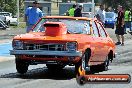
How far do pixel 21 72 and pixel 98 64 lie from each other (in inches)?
77.2

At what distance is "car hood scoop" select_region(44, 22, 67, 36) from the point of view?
35.4 feet

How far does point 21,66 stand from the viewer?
10.9m

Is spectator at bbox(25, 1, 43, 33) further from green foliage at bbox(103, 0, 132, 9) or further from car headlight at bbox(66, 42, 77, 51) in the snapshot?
green foliage at bbox(103, 0, 132, 9)

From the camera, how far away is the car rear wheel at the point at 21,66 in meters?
10.7

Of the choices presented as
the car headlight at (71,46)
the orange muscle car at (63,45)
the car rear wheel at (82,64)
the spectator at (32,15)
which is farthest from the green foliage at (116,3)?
the car headlight at (71,46)

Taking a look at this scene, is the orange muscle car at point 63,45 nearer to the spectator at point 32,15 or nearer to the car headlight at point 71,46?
the car headlight at point 71,46

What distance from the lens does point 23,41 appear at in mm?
10367

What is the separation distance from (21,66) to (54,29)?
1114 millimetres

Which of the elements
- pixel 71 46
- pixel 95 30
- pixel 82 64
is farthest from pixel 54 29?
pixel 95 30

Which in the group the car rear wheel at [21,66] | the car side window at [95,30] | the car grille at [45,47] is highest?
the car side window at [95,30]

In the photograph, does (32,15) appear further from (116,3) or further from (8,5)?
(116,3)

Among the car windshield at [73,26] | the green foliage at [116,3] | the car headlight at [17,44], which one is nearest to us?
the car headlight at [17,44]

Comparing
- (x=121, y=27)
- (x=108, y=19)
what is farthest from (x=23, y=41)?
(x=108, y=19)

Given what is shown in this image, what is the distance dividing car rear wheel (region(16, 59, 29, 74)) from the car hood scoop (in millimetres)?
834
